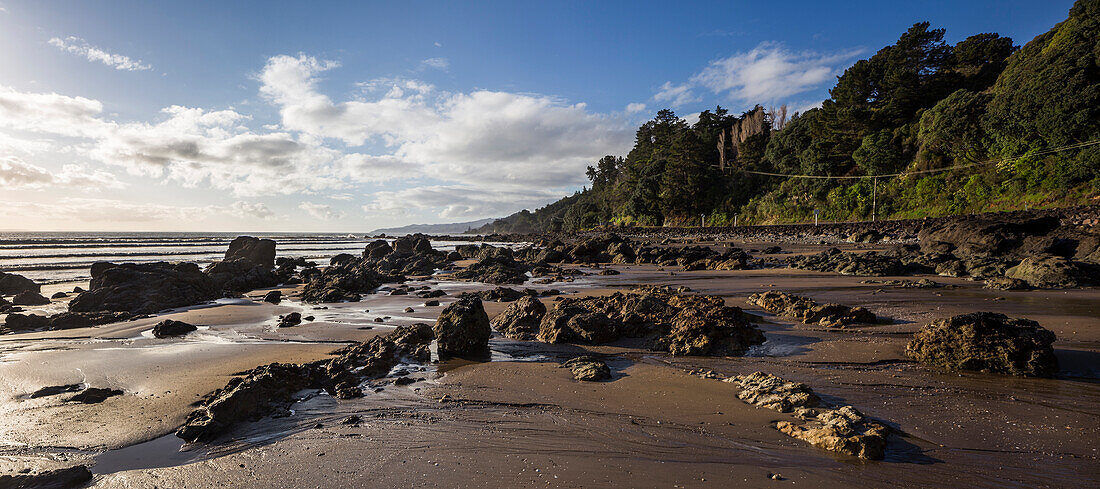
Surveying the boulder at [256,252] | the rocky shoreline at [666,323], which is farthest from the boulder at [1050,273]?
the boulder at [256,252]

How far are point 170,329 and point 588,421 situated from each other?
410 inches

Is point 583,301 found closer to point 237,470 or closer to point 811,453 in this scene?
point 811,453

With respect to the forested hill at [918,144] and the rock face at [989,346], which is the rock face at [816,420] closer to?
the rock face at [989,346]

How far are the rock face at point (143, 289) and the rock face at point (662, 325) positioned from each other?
12.9m

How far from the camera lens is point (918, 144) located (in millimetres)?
40906

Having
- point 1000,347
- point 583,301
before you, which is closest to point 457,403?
point 583,301

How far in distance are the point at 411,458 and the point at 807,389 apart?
14.7 ft

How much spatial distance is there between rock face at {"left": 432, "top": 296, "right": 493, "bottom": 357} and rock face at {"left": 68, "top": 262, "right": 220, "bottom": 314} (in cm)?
1109

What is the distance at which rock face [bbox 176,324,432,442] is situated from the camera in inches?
187

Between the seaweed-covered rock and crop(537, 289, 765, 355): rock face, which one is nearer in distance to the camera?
the seaweed-covered rock

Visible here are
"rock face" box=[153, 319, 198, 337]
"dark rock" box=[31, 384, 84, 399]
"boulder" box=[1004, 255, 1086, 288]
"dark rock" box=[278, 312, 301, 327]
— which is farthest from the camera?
"boulder" box=[1004, 255, 1086, 288]

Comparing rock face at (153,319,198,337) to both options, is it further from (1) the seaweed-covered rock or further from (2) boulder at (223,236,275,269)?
(2) boulder at (223,236,275,269)

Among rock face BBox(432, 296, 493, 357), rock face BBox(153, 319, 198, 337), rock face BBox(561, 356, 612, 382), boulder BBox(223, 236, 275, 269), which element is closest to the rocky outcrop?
rock face BBox(561, 356, 612, 382)

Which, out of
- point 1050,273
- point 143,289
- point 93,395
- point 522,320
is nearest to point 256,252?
point 143,289
